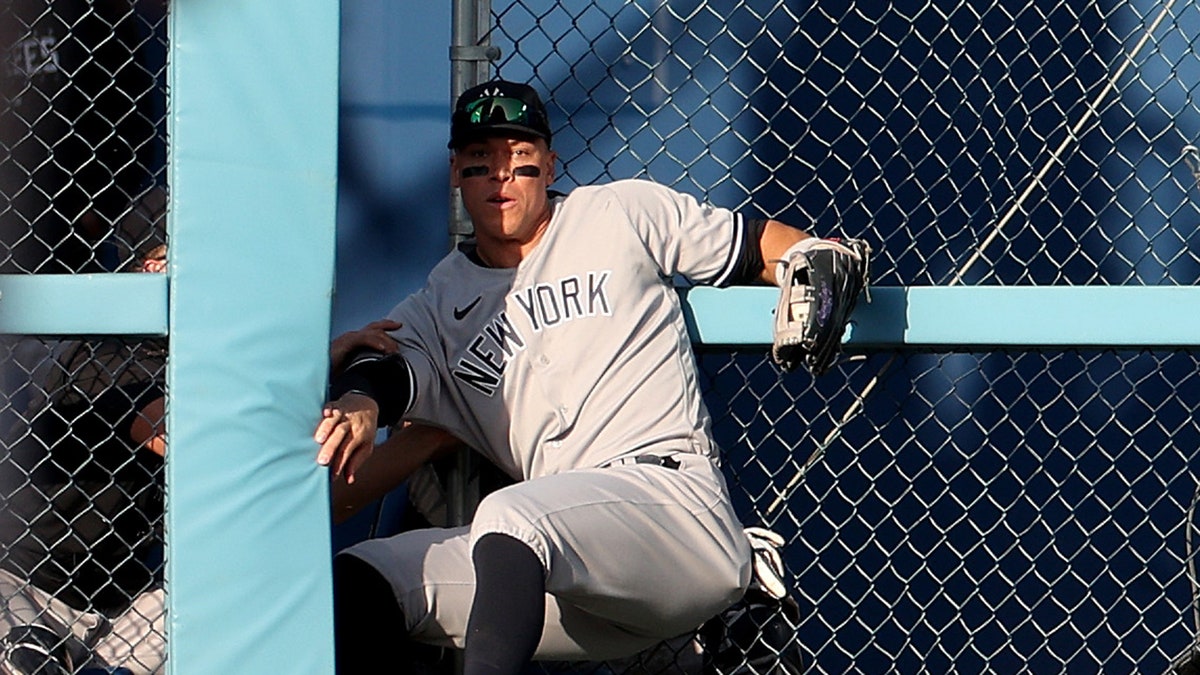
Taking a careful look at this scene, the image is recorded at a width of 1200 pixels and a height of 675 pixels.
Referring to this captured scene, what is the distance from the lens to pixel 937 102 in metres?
4.89

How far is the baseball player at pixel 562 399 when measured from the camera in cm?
325

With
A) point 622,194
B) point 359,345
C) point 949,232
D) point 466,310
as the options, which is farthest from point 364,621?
point 949,232

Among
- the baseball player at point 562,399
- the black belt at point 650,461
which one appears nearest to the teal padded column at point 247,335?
the baseball player at point 562,399

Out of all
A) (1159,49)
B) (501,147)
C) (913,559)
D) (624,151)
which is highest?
(501,147)

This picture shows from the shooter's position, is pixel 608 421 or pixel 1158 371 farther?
pixel 1158 371

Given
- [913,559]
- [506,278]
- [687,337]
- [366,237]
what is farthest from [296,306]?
[913,559]

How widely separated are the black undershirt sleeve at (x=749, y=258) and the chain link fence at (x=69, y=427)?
4.35ft

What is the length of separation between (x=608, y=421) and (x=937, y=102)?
1.93m

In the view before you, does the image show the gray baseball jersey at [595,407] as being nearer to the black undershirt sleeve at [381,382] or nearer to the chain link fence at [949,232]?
the black undershirt sleeve at [381,382]

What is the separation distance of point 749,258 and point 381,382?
919mm

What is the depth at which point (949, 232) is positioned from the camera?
4.90 meters

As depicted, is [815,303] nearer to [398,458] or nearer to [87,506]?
[398,458]

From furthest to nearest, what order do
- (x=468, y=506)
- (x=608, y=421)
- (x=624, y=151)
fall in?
(x=624, y=151), (x=468, y=506), (x=608, y=421)

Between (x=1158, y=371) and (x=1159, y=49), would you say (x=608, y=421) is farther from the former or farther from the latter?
(x=1159, y=49)
